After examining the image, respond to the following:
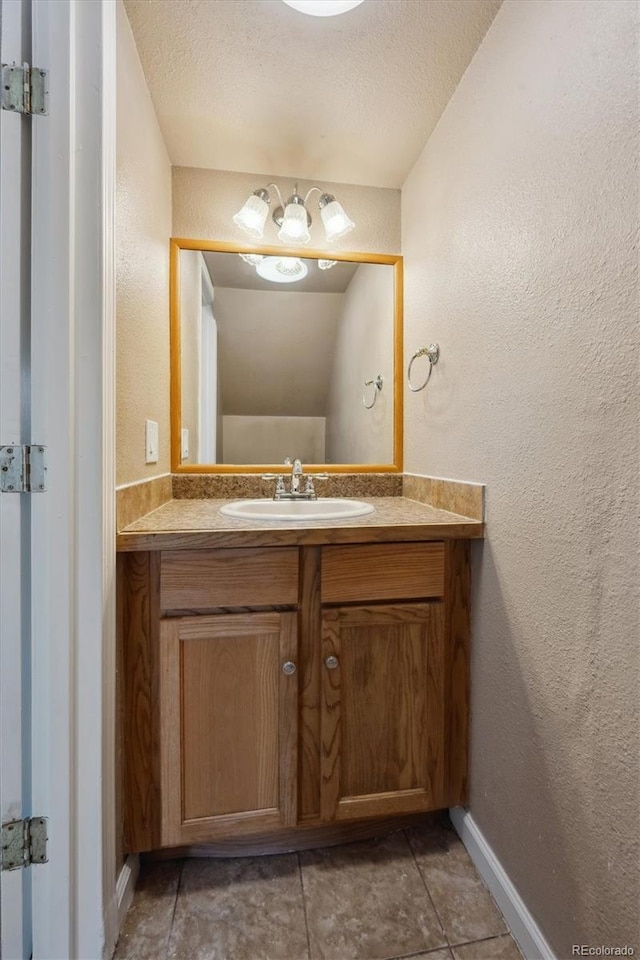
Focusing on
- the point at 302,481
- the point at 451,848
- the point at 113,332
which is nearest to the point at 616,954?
the point at 451,848

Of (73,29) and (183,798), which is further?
(183,798)

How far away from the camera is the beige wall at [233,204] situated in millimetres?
1537

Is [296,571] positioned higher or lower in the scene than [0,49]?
lower

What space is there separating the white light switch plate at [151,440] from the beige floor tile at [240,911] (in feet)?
3.60

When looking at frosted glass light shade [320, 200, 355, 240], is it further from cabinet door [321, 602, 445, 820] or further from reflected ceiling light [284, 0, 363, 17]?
cabinet door [321, 602, 445, 820]

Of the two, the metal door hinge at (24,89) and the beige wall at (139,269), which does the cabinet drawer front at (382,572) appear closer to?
the beige wall at (139,269)

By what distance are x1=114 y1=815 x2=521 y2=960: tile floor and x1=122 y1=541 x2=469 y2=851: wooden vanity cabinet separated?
11cm

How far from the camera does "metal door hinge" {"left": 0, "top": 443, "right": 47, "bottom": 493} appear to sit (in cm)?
79

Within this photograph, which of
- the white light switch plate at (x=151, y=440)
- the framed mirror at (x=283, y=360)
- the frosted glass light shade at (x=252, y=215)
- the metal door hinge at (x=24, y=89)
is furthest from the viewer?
the framed mirror at (x=283, y=360)

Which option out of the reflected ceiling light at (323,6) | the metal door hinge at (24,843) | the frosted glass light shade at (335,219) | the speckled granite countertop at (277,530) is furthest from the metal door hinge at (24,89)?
the metal door hinge at (24,843)

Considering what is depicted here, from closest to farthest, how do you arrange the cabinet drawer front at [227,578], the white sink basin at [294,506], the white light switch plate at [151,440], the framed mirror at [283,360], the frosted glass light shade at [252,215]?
the cabinet drawer front at [227,578], the white light switch plate at [151,440], the white sink basin at [294,506], the frosted glass light shade at [252,215], the framed mirror at [283,360]

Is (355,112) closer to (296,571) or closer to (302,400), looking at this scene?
(302,400)

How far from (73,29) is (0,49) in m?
0.14

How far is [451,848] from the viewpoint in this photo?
3.74ft
